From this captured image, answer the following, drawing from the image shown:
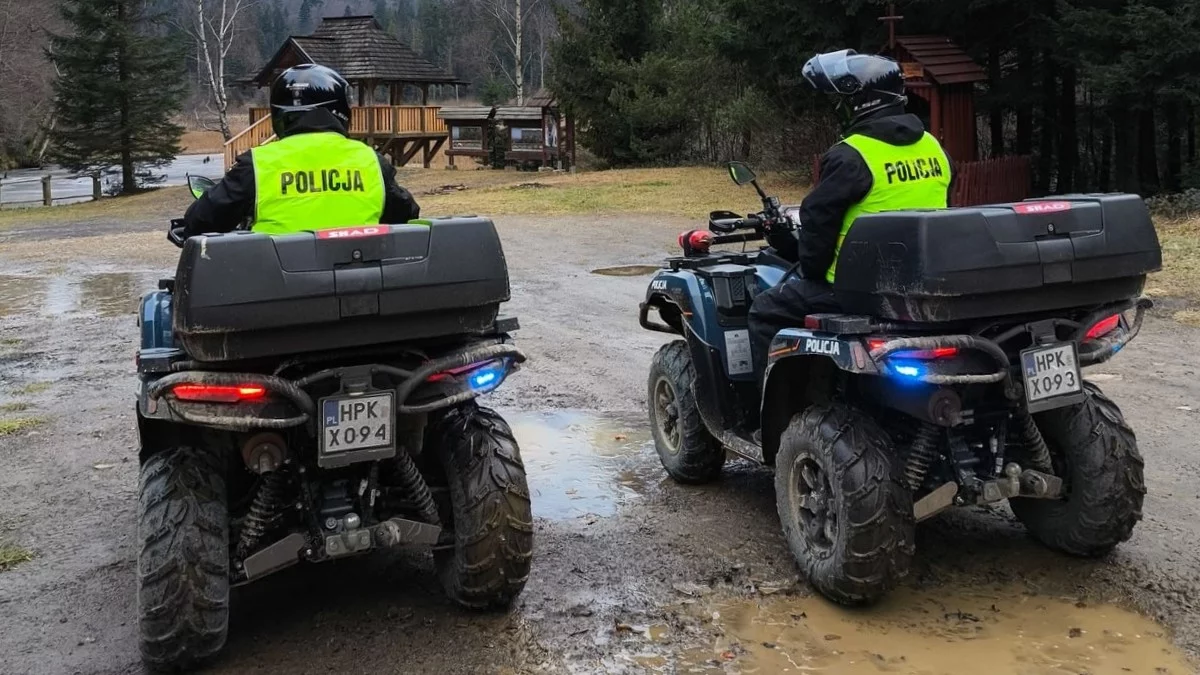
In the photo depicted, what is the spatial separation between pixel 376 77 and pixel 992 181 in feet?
90.6

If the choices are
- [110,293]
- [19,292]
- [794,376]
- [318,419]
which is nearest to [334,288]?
[318,419]

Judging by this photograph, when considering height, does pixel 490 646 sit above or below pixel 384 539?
below

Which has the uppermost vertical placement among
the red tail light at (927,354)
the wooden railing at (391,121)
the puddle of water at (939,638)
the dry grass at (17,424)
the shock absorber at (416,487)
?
the wooden railing at (391,121)

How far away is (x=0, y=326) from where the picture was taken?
1114 centimetres

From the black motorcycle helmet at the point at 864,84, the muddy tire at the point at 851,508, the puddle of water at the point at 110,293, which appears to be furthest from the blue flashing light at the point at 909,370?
the puddle of water at the point at 110,293

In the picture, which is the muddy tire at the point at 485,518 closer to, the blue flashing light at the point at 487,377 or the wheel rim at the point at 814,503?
the blue flashing light at the point at 487,377

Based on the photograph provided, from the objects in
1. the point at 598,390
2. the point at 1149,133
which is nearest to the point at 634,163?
the point at 1149,133

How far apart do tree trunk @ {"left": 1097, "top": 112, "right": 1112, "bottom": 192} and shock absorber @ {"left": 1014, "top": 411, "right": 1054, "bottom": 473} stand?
17.0 m

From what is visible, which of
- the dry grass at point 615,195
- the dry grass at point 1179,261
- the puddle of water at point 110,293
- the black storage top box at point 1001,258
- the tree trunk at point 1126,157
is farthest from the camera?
the dry grass at point 615,195

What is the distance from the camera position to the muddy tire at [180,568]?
12.0ft

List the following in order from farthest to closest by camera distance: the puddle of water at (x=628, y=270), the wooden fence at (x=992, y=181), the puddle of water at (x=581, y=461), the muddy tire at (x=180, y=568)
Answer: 1. the wooden fence at (x=992, y=181)
2. the puddle of water at (x=628, y=270)
3. the puddle of water at (x=581, y=461)
4. the muddy tire at (x=180, y=568)

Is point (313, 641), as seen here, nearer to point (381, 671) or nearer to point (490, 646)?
point (381, 671)

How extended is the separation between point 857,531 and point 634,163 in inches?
1162

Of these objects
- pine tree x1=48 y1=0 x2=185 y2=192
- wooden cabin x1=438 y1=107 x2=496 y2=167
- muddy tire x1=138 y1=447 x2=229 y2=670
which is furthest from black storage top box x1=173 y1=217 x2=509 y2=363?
wooden cabin x1=438 y1=107 x2=496 y2=167
